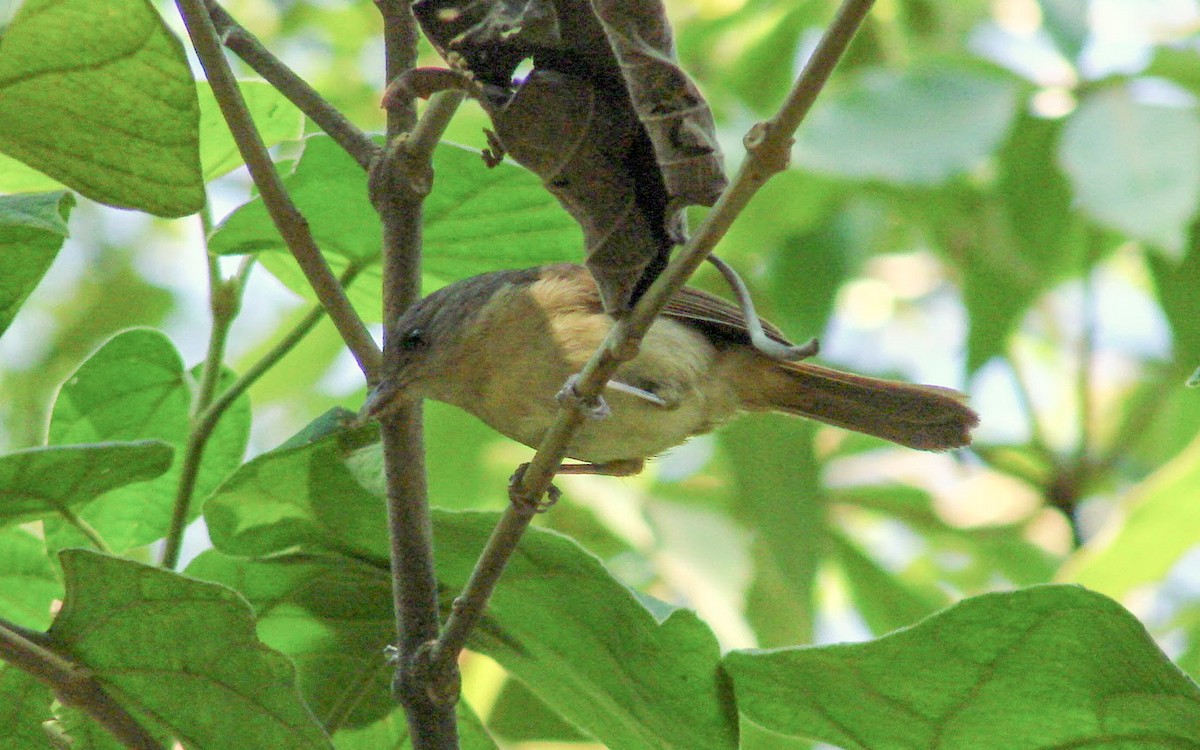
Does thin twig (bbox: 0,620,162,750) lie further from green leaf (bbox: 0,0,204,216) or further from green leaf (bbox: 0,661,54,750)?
green leaf (bbox: 0,0,204,216)

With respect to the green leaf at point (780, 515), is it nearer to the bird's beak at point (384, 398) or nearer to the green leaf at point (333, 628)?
the green leaf at point (333, 628)

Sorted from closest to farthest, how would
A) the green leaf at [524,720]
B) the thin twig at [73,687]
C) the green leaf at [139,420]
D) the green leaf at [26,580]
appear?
the thin twig at [73,687]
the green leaf at [26,580]
the green leaf at [139,420]
the green leaf at [524,720]

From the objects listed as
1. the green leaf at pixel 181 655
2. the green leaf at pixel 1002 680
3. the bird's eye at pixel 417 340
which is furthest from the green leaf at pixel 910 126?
the green leaf at pixel 181 655

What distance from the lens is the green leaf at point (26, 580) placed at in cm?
201

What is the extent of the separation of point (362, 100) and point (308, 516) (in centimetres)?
326

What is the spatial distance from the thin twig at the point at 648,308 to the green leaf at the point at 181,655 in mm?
206

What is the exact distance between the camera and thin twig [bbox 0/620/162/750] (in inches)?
60.4

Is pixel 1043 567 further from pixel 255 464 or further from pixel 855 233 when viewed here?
pixel 255 464

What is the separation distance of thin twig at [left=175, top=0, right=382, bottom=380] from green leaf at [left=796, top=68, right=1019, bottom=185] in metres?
1.68

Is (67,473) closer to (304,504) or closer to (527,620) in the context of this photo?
(304,504)

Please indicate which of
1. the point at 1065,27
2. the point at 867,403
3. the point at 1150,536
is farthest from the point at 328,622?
the point at 1065,27

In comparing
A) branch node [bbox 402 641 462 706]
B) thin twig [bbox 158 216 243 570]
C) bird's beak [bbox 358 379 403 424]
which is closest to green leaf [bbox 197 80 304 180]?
thin twig [bbox 158 216 243 570]

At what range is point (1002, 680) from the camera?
1.61 m

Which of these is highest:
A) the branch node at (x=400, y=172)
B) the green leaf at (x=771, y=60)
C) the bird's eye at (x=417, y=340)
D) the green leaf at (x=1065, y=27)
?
the branch node at (x=400, y=172)
